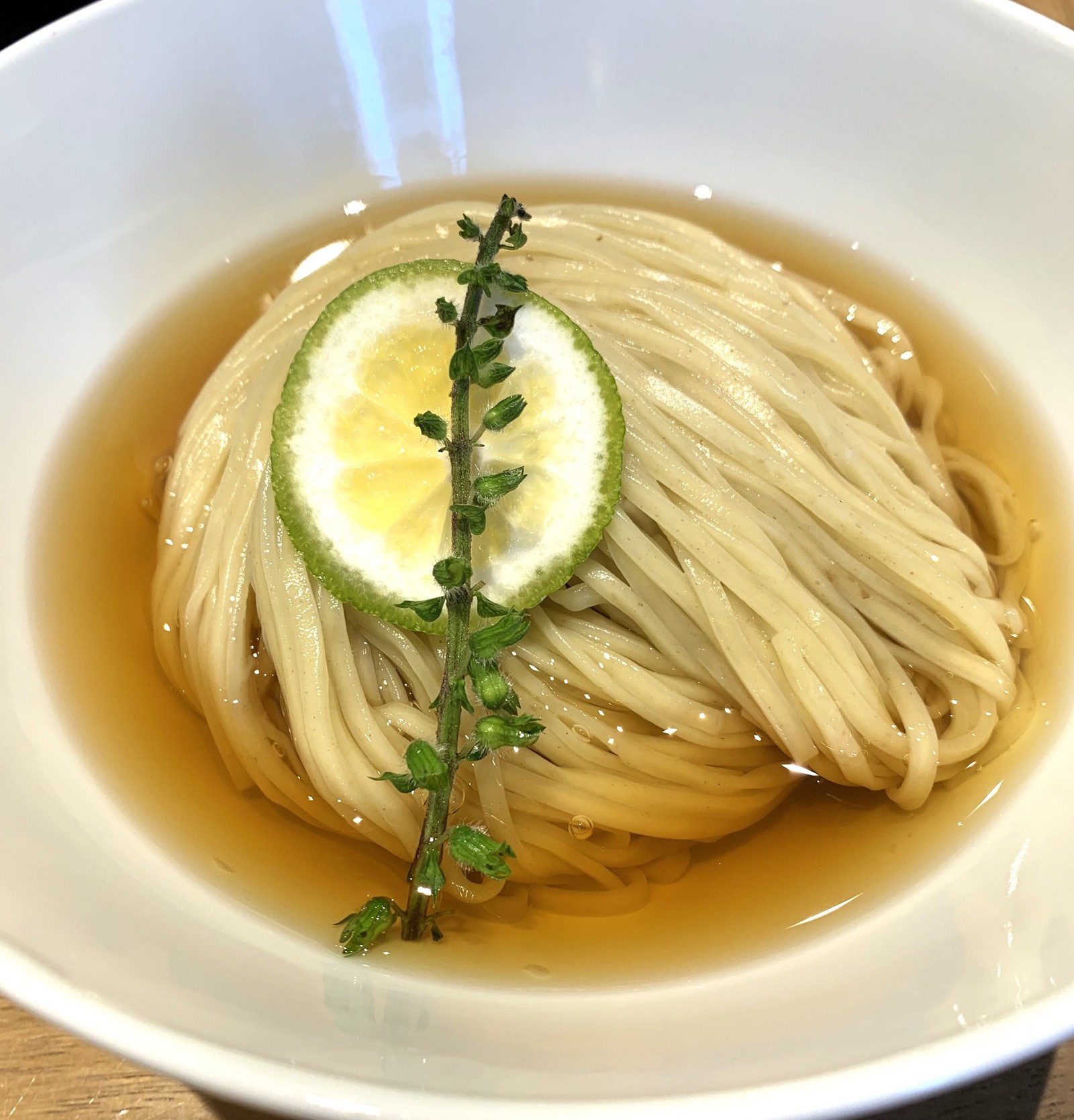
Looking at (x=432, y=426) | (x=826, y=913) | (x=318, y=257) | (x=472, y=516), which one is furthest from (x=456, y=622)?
(x=318, y=257)

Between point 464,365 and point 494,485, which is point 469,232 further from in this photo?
point 494,485

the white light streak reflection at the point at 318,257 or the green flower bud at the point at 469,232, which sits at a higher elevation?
the white light streak reflection at the point at 318,257

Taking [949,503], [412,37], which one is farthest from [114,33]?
[949,503]

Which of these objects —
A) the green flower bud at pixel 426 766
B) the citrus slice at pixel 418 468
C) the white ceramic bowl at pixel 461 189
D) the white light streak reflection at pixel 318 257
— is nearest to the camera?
the white ceramic bowl at pixel 461 189

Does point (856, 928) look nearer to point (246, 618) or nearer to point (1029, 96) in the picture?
point (246, 618)

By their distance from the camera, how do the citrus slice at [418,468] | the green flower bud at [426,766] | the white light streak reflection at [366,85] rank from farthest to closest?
the white light streak reflection at [366,85]
the citrus slice at [418,468]
the green flower bud at [426,766]

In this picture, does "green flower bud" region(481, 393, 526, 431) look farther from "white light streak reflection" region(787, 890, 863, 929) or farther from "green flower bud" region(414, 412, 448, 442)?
"white light streak reflection" region(787, 890, 863, 929)

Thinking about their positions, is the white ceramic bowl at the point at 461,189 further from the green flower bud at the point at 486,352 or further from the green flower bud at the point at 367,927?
the green flower bud at the point at 486,352

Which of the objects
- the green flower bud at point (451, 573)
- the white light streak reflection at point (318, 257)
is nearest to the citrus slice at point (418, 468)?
the green flower bud at point (451, 573)
